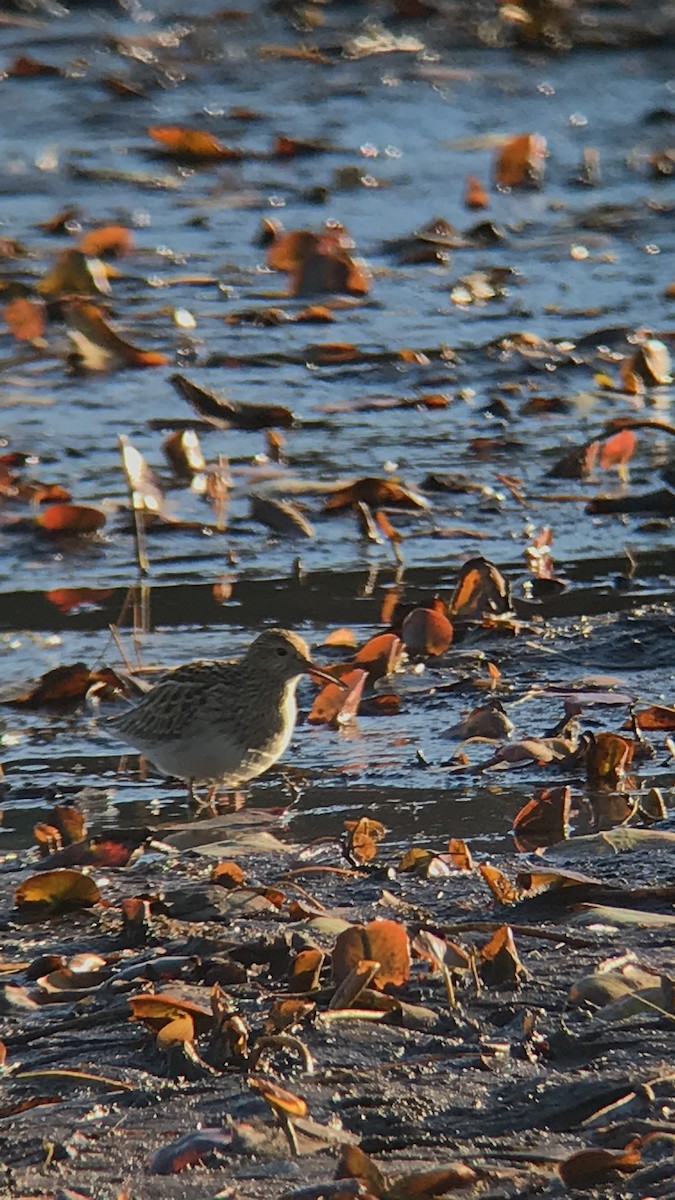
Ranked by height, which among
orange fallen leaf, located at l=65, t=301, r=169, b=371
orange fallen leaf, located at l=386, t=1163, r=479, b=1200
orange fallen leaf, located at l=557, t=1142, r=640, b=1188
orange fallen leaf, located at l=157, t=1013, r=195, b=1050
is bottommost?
orange fallen leaf, located at l=65, t=301, r=169, b=371

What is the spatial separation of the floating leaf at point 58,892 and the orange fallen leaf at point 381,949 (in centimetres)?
84

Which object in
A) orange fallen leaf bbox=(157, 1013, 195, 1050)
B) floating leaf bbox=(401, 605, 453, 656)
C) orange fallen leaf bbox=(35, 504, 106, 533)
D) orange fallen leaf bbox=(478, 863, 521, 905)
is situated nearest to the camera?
orange fallen leaf bbox=(157, 1013, 195, 1050)

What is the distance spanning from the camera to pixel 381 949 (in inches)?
169

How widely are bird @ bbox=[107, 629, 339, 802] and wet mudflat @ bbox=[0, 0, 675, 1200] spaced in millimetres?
111

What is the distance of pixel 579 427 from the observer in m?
9.38

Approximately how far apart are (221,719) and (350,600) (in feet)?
4.16

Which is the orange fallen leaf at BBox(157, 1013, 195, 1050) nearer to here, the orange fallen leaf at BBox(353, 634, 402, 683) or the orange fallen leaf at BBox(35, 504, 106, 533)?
the orange fallen leaf at BBox(353, 634, 402, 683)

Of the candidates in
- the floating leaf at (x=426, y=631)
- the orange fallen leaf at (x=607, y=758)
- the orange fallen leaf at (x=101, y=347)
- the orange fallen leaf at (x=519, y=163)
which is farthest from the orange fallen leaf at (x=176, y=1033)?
the orange fallen leaf at (x=519, y=163)

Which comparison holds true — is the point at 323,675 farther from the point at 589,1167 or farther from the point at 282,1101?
the point at 589,1167

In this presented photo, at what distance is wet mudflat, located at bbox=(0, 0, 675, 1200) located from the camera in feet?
13.1

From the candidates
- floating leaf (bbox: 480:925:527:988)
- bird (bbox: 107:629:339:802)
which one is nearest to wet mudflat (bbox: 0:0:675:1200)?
floating leaf (bbox: 480:925:527:988)

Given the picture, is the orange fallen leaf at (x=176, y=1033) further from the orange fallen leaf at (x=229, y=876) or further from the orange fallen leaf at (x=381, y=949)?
the orange fallen leaf at (x=229, y=876)

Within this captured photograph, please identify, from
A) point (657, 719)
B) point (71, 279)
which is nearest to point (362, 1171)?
point (657, 719)

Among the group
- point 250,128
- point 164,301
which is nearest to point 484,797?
point 164,301
